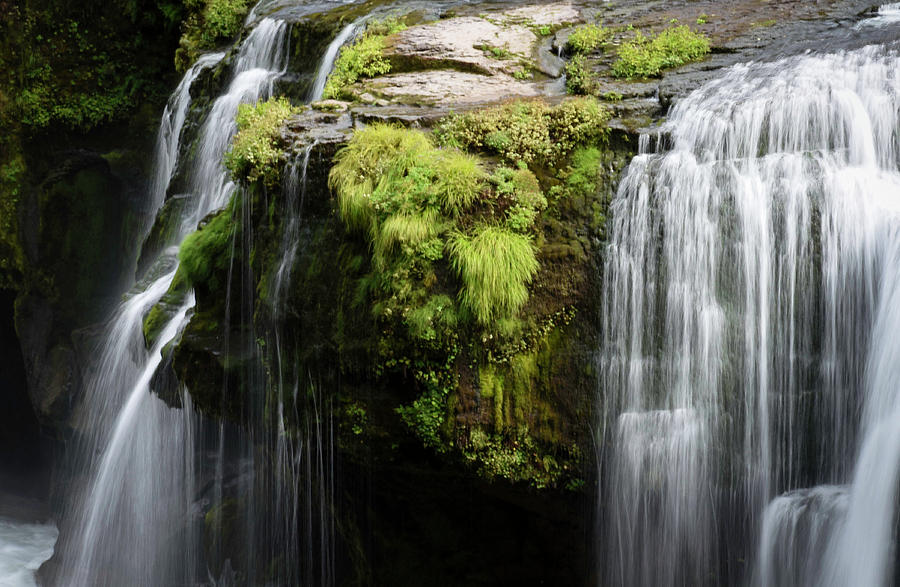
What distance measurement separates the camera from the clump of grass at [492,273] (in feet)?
17.9

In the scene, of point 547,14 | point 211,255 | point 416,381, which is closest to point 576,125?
point 416,381

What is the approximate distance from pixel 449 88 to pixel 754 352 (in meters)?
4.13

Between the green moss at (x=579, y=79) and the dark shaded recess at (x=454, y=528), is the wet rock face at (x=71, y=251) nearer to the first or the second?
the green moss at (x=579, y=79)

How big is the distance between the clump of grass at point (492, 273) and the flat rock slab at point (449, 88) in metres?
2.23

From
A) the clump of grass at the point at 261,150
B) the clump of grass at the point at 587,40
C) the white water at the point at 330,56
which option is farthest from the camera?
the white water at the point at 330,56

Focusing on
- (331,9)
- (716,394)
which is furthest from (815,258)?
(331,9)

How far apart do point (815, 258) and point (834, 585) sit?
2120 millimetres

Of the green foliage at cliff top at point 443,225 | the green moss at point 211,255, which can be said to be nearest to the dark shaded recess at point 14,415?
the green moss at point 211,255

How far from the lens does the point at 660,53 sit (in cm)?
782

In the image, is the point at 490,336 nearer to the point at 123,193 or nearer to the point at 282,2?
the point at 282,2

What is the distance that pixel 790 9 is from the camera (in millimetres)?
8461

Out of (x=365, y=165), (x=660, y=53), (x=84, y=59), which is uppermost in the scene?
(x=84, y=59)

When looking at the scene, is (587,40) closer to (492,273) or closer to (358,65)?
(358,65)

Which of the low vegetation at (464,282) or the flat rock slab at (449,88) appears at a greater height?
the flat rock slab at (449,88)
